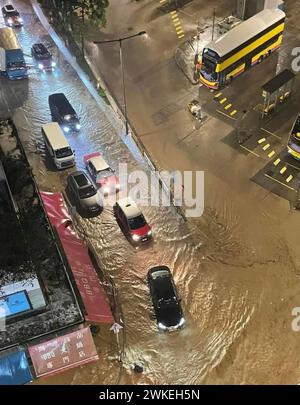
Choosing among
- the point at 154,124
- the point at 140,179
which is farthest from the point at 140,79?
the point at 140,179

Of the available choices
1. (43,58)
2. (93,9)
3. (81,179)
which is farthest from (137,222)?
(93,9)

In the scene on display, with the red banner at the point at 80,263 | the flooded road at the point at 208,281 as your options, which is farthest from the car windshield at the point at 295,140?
the red banner at the point at 80,263

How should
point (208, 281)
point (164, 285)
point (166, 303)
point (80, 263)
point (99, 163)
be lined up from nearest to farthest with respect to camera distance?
point (166, 303), point (164, 285), point (80, 263), point (208, 281), point (99, 163)

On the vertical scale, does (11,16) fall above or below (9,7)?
below

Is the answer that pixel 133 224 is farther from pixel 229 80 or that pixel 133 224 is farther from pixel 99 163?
pixel 229 80

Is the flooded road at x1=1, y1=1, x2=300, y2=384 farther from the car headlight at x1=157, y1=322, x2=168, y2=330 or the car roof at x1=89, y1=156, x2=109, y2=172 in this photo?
the car roof at x1=89, y1=156, x2=109, y2=172
